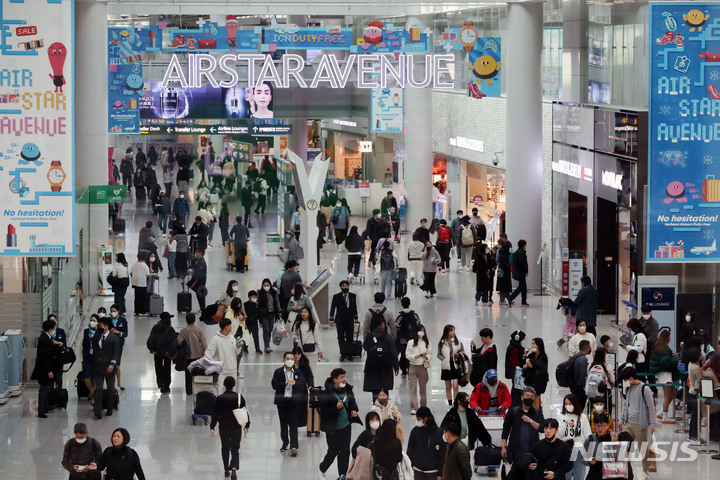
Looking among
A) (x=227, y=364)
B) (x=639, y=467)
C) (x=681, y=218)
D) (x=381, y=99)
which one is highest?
(x=381, y=99)

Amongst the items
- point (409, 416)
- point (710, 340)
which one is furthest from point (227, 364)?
point (710, 340)

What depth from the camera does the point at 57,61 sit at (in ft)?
57.5

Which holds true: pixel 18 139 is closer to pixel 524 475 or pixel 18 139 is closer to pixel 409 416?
pixel 409 416

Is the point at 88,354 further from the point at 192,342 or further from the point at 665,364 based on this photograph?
the point at 665,364

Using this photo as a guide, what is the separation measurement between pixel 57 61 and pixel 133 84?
11.6m

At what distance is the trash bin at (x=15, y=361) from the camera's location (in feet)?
61.1

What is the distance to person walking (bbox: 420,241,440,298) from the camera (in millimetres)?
26375

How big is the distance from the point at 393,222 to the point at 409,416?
19.1m

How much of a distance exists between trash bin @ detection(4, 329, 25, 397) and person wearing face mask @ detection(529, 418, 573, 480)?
8.99m

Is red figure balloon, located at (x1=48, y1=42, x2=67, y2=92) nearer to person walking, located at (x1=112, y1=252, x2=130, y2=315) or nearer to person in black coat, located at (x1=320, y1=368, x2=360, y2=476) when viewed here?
person in black coat, located at (x1=320, y1=368, x2=360, y2=476)

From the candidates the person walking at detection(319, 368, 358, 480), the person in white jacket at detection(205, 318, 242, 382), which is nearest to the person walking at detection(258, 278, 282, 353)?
the person in white jacket at detection(205, 318, 242, 382)

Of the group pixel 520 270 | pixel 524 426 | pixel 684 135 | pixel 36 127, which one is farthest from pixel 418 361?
pixel 520 270

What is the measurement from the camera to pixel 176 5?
1147 inches

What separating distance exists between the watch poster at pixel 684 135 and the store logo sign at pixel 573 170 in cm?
736
